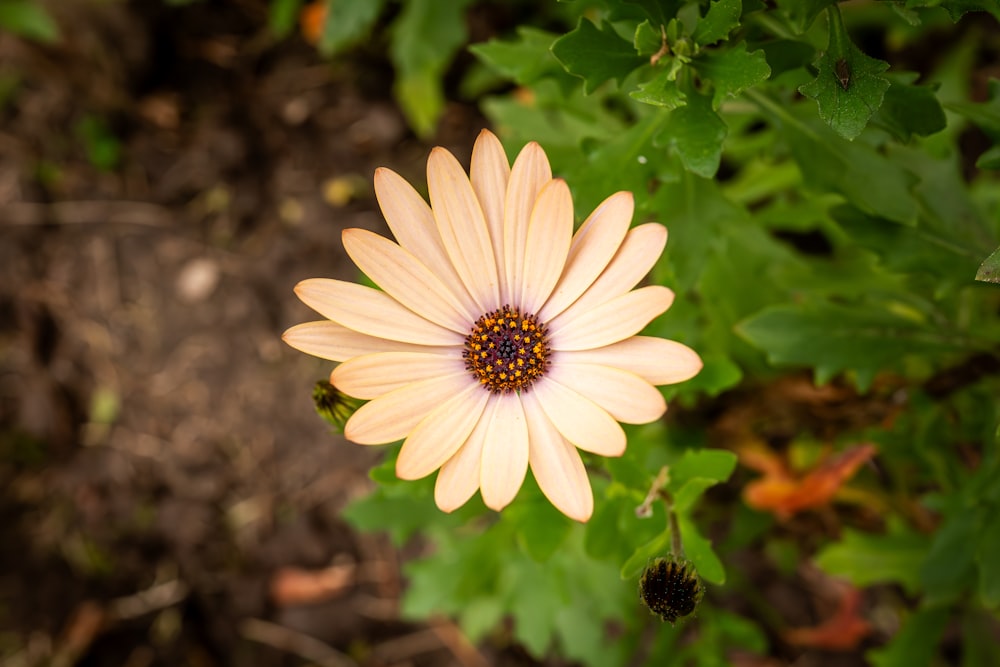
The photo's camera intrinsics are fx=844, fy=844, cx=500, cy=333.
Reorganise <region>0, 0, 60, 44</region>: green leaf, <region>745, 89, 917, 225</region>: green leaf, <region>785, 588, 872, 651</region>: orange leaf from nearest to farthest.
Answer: <region>745, 89, 917, 225</region>: green leaf < <region>785, 588, 872, 651</region>: orange leaf < <region>0, 0, 60, 44</region>: green leaf

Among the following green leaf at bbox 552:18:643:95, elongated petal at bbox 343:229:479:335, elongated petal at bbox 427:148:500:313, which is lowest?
elongated petal at bbox 343:229:479:335

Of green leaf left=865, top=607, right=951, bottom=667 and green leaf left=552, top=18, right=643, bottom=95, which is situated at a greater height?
green leaf left=552, top=18, right=643, bottom=95

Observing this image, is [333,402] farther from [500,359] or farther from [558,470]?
[558,470]

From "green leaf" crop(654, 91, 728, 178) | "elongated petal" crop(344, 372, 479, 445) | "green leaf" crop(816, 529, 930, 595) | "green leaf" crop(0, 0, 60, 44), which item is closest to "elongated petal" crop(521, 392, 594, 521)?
"elongated petal" crop(344, 372, 479, 445)

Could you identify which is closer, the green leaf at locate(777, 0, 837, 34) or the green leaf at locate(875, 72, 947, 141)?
the green leaf at locate(777, 0, 837, 34)

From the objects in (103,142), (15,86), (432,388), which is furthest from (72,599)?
(432,388)

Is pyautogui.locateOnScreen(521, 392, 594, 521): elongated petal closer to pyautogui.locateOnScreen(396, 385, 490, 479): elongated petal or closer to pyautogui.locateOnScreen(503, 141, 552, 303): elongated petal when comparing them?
pyautogui.locateOnScreen(396, 385, 490, 479): elongated petal
